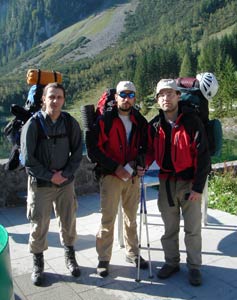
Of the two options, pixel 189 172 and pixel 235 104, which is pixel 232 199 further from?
pixel 235 104

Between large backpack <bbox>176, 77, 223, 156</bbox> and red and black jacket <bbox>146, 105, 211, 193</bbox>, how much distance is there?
0.49 meters

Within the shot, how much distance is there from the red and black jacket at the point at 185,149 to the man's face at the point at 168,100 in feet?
0.35

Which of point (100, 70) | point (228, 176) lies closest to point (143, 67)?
point (100, 70)

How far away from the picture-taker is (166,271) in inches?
159

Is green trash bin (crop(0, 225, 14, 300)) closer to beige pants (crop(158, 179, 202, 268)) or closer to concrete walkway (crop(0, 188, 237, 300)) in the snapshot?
concrete walkway (crop(0, 188, 237, 300))

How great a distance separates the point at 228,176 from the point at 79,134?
4061mm

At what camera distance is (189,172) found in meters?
3.87

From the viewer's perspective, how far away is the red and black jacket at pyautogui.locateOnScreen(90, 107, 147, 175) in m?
3.93

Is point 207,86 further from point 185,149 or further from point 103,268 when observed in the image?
point 103,268

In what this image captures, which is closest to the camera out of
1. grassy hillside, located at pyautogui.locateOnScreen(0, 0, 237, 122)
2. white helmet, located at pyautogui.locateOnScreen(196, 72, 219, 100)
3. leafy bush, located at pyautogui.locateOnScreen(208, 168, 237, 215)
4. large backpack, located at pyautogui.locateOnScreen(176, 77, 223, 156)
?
large backpack, located at pyautogui.locateOnScreen(176, 77, 223, 156)

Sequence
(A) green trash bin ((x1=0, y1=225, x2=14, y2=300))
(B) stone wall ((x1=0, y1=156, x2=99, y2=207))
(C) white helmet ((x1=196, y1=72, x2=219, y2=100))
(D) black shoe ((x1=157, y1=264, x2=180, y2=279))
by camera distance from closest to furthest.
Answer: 1. (A) green trash bin ((x1=0, y1=225, x2=14, y2=300))
2. (D) black shoe ((x1=157, y1=264, x2=180, y2=279))
3. (C) white helmet ((x1=196, y1=72, x2=219, y2=100))
4. (B) stone wall ((x1=0, y1=156, x2=99, y2=207))

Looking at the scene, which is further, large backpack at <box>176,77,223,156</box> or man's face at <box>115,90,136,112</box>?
large backpack at <box>176,77,223,156</box>

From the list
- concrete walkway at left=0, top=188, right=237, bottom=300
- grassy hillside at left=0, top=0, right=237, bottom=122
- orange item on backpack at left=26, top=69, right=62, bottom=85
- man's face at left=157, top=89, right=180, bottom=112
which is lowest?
concrete walkway at left=0, top=188, right=237, bottom=300

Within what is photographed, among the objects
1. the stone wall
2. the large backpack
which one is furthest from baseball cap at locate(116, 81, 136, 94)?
the stone wall
